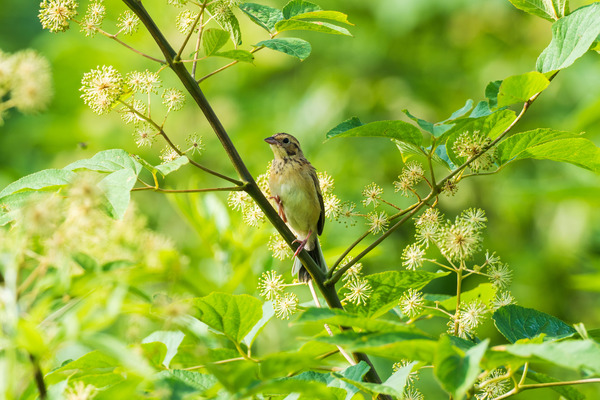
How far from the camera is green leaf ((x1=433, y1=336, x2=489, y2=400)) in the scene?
1.20 meters

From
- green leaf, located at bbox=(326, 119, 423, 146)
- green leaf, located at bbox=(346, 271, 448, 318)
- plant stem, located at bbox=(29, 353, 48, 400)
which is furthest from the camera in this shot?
green leaf, located at bbox=(346, 271, 448, 318)

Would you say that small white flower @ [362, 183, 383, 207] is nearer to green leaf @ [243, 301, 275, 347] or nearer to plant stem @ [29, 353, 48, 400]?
green leaf @ [243, 301, 275, 347]

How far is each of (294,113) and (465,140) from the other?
5.60m

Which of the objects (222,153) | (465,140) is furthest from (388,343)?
(222,153)

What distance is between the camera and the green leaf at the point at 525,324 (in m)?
1.77

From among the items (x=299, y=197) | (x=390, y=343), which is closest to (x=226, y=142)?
(x=390, y=343)

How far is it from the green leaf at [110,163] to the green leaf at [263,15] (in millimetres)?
588

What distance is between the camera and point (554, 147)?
179 centimetres

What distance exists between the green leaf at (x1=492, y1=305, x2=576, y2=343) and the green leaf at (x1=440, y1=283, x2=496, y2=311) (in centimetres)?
14

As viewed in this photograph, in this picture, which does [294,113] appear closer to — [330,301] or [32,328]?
[330,301]

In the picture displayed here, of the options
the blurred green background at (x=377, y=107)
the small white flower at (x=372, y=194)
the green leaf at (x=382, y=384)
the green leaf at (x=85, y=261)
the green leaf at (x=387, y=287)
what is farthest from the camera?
the blurred green background at (x=377, y=107)


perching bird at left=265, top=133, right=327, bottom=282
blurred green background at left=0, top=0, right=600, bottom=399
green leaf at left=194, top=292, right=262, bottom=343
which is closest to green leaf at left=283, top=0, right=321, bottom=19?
green leaf at left=194, top=292, right=262, bottom=343

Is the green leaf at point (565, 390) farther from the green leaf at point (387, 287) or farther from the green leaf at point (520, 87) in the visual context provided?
the green leaf at point (520, 87)

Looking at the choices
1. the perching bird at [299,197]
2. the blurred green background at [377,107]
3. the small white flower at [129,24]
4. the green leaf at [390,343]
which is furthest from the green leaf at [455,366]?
the blurred green background at [377,107]
